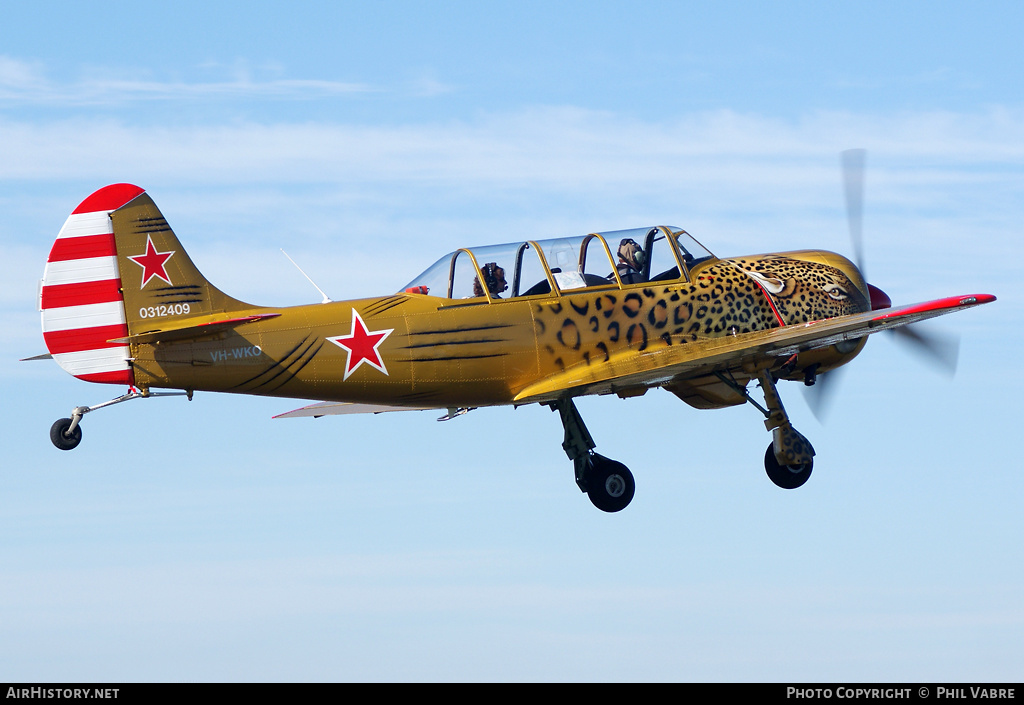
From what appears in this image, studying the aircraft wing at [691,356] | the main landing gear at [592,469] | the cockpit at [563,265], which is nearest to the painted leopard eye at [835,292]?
the aircraft wing at [691,356]

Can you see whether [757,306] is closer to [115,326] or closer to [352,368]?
[352,368]

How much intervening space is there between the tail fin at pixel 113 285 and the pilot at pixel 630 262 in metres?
4.77

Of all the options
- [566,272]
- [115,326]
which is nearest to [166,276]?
[115,326]

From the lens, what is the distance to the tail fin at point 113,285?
14984 mm

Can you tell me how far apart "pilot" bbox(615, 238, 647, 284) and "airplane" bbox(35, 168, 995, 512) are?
18 mm

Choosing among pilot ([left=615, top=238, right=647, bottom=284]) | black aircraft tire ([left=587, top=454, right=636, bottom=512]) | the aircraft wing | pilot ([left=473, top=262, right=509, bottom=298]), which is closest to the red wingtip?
pilot ([left=473, top=262, right=509, bottom=298])

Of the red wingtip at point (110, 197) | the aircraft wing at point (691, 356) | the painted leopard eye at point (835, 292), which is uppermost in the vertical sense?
the red wingtip at point (110, 197)

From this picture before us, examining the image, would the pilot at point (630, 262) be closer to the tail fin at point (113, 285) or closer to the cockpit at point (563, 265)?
the cockpit at point (563, 265)

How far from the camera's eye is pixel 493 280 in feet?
54.1

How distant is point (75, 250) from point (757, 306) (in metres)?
8.21

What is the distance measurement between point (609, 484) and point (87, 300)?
6825mm

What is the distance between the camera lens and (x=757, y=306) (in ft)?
57.4

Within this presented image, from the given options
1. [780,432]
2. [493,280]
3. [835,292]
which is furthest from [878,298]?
[493,280]

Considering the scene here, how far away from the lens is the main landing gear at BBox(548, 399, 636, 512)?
17766 millimetres
